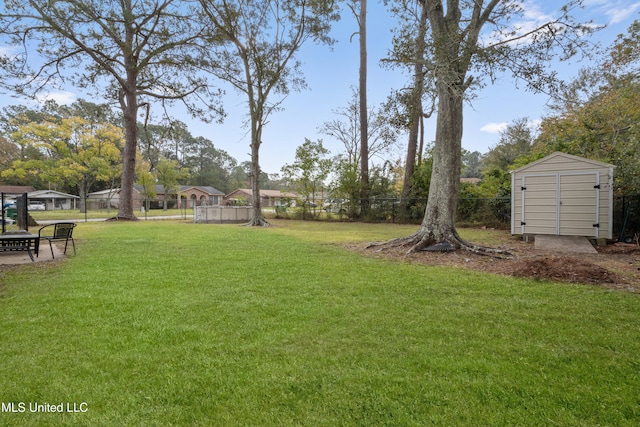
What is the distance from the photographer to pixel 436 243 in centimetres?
782

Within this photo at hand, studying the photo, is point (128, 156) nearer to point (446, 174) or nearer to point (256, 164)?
point (256, 164)

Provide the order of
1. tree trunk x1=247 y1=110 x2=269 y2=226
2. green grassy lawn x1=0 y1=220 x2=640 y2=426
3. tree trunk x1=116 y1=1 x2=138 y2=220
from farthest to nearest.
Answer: tree trunk x1=116 y1=1 x2=138 y2=220 < tree trunk x1=247 y1=110 x2=269 y2=226 < green grassy lawn x1=0 y1=220 x2=640 y2=426

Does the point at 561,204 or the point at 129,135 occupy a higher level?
the point at 129,135

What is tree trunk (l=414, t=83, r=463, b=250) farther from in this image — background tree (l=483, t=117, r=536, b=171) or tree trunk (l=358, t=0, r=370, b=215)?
background tree (l=483, t=117, r=536, b=171)

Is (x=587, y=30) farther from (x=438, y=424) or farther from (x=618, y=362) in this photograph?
(x=438, y=424)

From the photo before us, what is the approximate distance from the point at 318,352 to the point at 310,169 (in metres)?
18.3

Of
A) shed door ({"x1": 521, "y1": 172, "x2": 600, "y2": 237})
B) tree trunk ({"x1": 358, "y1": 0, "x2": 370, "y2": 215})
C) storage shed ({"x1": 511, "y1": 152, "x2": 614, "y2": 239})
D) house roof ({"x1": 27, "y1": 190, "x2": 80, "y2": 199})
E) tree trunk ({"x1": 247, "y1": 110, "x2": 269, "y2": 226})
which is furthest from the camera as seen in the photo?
house roof ({"x1": 27, "y1": 190, "x2": 80, "y2": 199})

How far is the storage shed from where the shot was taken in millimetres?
8727

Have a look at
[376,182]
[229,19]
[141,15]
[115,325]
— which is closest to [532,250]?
[115,325]

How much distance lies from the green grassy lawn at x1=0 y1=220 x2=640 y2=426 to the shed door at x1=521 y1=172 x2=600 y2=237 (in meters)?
5.63

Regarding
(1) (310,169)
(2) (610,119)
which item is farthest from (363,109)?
(2) (610,119)

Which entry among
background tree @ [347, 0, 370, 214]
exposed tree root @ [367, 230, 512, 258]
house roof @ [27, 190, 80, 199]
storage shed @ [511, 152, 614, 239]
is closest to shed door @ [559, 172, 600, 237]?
storage shed @ [511, 152, 614, 239]

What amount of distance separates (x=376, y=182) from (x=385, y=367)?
1793 cm

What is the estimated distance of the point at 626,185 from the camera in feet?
32.4
